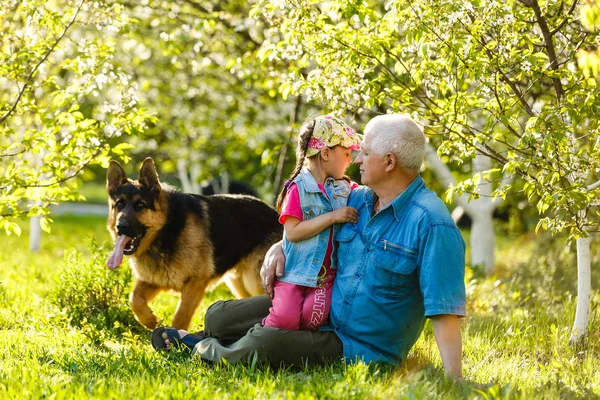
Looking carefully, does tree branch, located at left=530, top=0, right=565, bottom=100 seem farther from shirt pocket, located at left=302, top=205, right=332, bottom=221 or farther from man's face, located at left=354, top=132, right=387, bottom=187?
shirt pocket, located at left=302, top=205, right=332, bottom=221

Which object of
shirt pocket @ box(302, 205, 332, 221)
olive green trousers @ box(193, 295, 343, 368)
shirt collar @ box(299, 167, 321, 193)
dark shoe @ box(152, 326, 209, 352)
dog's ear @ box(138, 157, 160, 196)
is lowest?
dark shoe @ box(152, 326, 209, 352)

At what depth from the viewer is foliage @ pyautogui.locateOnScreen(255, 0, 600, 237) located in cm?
438

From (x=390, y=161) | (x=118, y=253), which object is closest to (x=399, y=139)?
(x=390, y=161)

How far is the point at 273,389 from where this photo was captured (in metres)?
3.62

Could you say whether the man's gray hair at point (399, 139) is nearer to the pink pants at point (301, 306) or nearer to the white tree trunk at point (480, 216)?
the pink pants at point (301, 306)

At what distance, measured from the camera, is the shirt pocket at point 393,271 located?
408cm

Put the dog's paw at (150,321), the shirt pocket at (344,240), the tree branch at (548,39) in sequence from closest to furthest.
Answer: the shirt pocket at (344,240) → the tree branch at (548,39) → the dog's paw at (150,321)

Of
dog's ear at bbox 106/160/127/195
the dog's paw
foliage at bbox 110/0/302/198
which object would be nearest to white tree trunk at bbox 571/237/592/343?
the dog's paw

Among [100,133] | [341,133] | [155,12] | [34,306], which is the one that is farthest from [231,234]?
[155,12]

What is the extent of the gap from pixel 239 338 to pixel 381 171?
4.92 ft

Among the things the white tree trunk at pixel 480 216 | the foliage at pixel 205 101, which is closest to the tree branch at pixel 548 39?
the white tree trunk at pixel 480 216

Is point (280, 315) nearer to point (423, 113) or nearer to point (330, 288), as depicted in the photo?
point (330, 288)

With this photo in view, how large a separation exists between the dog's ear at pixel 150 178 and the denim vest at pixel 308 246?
1921 mm

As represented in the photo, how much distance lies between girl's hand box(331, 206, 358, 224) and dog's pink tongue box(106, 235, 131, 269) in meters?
2.16
